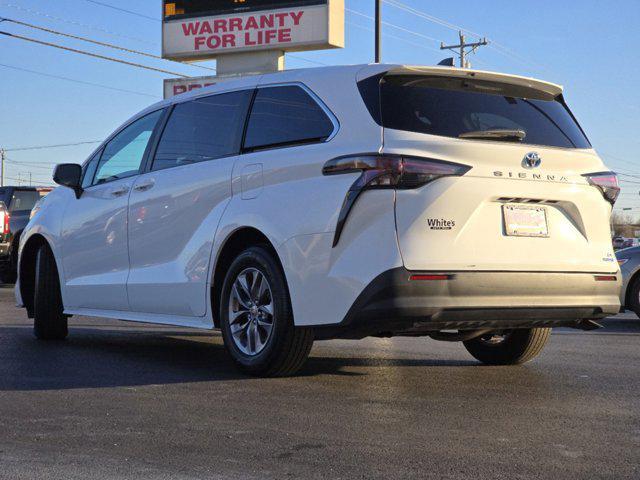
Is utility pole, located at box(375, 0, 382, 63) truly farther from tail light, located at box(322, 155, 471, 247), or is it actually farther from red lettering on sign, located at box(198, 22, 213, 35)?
tail light, located at box(322, 155, 471, 247)

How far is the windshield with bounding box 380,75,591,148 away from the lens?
20.2ft

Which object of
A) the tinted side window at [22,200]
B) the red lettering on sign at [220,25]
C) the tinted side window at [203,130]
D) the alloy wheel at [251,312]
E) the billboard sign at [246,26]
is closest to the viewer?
the alloy wheel at [251,312]

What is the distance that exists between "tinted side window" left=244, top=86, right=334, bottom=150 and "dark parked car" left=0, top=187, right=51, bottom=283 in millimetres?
12560

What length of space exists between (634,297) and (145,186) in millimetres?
7891

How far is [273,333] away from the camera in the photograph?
252 inches

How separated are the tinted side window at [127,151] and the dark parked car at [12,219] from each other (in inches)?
414

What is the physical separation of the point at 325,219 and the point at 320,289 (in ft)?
1.32

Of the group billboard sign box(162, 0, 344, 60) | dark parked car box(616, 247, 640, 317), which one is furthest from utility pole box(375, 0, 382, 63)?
dark parked car box(616, 247, 640, 317)

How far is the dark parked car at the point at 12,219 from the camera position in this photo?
18.6 meters

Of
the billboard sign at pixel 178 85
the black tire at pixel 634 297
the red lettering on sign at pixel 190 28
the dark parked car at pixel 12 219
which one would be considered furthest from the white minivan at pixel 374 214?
the billboard sign at pixel 178 85

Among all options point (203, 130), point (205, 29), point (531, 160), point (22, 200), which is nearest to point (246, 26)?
point (205, 29)

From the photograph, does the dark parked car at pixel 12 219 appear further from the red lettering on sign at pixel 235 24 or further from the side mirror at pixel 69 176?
the red lettering on sign at pixel 235 24

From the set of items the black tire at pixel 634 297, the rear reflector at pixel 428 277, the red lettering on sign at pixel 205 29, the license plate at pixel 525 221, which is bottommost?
the black tire at pixel 634 297

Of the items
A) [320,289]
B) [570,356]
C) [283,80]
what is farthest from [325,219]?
[570,356]
